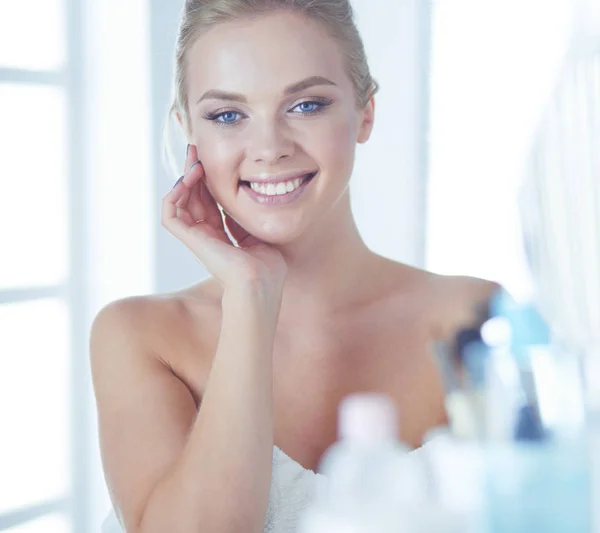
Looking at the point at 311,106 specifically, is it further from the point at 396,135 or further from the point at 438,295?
the point at 396,135

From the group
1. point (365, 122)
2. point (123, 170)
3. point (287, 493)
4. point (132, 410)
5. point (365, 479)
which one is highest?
point (365, 122)

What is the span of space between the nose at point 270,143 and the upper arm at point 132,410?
286 millimetres

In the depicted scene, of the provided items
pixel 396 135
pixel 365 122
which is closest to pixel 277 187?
pixel 365 122

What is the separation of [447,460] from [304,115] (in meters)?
0.54

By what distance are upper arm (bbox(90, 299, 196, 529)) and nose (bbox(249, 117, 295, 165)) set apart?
0.94 ft

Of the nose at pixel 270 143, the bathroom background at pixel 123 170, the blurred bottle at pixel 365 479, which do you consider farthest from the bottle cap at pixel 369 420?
the bathroom background at pixel 123 170

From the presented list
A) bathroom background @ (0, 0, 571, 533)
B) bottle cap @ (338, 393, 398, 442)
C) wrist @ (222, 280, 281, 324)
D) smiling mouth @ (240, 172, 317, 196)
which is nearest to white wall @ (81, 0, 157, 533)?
bathroom background @ (0, 0, 571, 533)

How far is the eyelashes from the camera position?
0.97 m

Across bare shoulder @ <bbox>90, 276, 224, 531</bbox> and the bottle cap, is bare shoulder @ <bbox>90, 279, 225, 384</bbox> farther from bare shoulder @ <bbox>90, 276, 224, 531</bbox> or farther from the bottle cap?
the bottle cap

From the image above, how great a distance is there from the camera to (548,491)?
475 mm

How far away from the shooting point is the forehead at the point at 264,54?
0.95m

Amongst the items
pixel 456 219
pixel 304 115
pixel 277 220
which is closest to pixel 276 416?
pixel 277 220

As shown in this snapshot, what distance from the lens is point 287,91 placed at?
37.3 inches

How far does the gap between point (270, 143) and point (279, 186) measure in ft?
0.20
